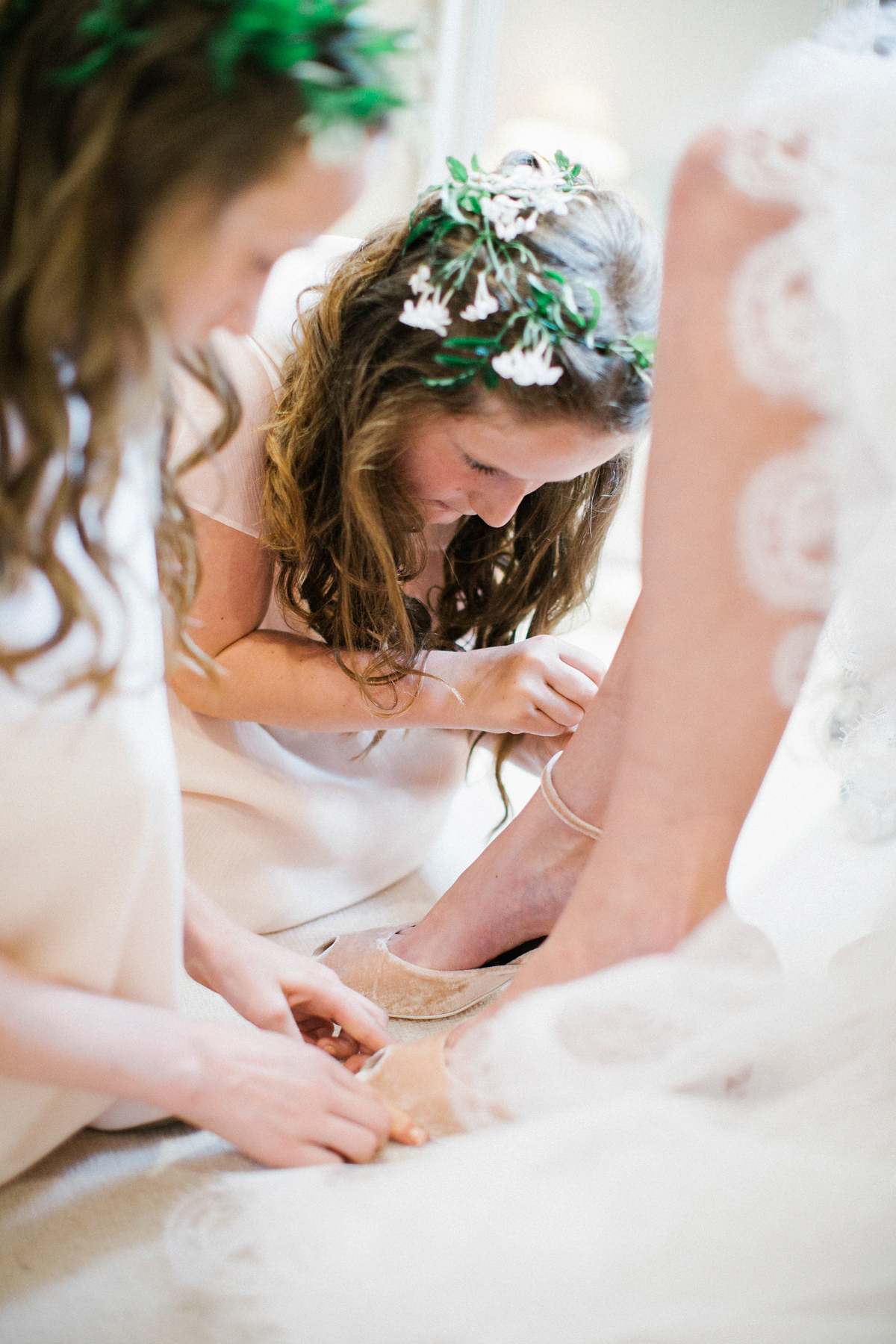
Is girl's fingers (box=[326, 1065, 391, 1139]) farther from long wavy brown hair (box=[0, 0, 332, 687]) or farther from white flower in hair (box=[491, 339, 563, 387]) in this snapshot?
white flower in hair (box=[491, 339, 563, 387])

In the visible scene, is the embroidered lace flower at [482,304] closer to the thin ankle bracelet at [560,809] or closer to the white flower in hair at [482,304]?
the white flower in hair at [482,304]

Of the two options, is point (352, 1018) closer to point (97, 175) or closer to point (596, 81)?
point (97, 175)

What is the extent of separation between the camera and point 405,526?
0.92 metres

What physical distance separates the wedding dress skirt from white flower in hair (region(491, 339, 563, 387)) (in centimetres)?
24

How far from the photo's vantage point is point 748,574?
550mm

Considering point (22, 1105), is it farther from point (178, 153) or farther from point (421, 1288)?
point (178, 153)

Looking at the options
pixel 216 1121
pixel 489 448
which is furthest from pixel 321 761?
pixel 216 1121

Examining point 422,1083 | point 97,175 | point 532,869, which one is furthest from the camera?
point 532,869

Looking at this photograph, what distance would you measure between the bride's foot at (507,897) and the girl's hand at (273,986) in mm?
117

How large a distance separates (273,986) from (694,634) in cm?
39

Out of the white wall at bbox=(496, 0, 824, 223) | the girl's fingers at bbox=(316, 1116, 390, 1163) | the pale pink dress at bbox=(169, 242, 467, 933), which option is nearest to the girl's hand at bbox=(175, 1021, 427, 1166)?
the girl's fingers at bbox=(316, 1116, 390, 1163)

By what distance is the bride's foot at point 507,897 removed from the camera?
880 millimetres

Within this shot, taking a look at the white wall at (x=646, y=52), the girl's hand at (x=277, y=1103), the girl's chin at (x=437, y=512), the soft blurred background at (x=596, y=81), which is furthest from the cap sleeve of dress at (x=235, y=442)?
the white wall at (x=646, y=52)

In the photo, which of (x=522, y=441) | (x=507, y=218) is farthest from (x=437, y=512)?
(x=507, y=218)
